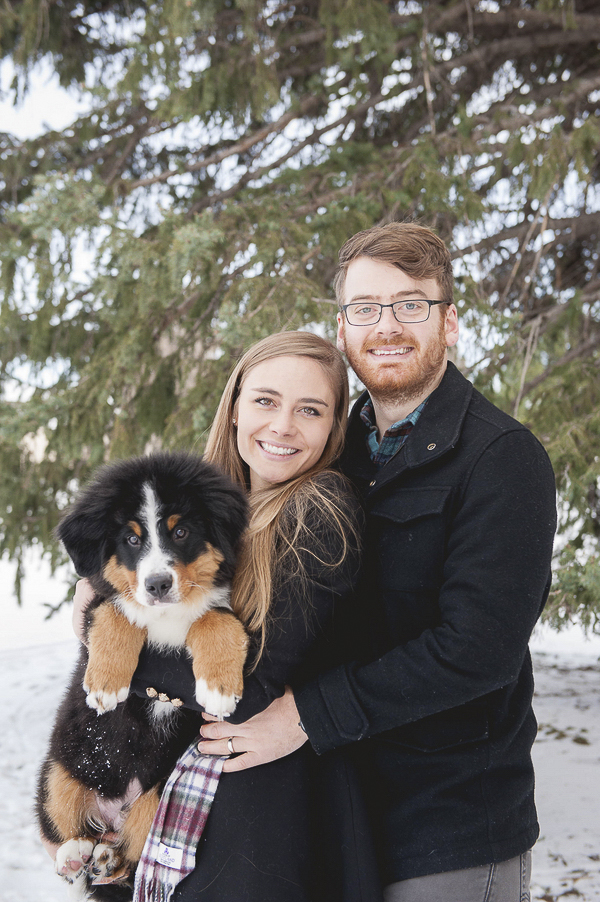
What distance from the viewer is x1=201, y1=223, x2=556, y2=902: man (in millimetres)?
1623

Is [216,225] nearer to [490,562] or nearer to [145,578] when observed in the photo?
[145,578]

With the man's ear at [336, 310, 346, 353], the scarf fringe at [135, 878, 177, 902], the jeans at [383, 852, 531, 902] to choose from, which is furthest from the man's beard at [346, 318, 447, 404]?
the scarf fringe at [135, 878, 177, 902]

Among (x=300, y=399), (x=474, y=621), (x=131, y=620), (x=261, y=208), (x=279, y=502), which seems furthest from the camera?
(x=261, y=208)

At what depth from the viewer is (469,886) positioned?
169 centimetres

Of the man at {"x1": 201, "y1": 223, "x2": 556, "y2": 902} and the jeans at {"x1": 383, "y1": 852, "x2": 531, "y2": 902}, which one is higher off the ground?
the man at {"x1": 201, "y1": 223, "x2": 556, "y2": 902}

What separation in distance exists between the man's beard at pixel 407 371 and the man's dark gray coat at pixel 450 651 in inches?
7.1

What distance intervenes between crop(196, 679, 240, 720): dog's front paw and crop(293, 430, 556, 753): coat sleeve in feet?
0.56

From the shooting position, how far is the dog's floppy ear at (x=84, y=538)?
207 cm

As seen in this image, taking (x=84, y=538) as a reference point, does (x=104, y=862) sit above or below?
below

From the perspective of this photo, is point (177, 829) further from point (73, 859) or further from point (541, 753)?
point (541, 753)

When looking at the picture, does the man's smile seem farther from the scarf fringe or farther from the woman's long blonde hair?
the scarf fringe

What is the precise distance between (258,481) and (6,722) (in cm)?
462

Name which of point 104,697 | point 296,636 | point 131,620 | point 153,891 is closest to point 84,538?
point 131,620

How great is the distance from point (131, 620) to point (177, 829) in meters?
0.55
